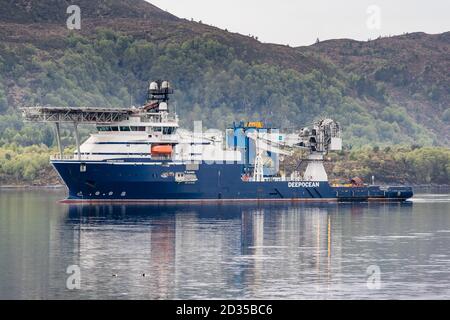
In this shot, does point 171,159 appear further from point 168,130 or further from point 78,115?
point 78,115

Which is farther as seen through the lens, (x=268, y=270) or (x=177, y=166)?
(x=177, y=166)

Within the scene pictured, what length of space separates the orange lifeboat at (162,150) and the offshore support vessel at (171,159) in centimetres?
10

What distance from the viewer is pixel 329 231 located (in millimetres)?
91625

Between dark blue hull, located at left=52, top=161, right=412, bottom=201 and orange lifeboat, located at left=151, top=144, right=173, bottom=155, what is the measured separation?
141cm

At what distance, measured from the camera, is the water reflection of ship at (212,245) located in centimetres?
6406

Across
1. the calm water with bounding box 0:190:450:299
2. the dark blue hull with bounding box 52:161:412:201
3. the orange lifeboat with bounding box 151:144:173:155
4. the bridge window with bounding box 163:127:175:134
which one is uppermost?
the bridge window with bounding box 163:127:175:134

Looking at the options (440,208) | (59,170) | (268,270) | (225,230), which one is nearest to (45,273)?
(268,270)

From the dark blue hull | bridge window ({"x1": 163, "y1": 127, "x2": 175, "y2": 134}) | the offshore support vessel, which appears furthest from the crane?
bridge window ({"x1": 163, "y1": 127, "x2": 175, "y2": 134})

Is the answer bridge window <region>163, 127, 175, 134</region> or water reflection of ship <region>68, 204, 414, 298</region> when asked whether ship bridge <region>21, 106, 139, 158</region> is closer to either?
bridge window <region>163, 127, 175, 134</region>

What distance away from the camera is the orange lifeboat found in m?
121

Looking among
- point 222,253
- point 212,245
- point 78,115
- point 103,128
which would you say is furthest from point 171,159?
point 222,253

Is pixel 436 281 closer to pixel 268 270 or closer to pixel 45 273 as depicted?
pixel 268 270

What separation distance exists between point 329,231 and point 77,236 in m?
20.1

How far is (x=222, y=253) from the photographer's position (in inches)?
2958
